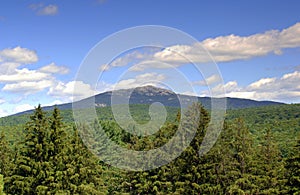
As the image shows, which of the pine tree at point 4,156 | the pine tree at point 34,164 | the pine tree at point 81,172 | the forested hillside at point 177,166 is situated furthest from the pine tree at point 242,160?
the pine tree at point 4,156

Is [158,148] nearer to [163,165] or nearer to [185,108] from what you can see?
[163,165]

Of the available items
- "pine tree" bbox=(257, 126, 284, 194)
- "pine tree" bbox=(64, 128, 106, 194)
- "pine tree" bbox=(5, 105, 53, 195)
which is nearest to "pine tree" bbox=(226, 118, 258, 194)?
"pine tree" bbox=(257, 126, 284, 194)

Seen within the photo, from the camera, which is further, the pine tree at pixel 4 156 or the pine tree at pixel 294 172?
the pine tree at pixel 4 156

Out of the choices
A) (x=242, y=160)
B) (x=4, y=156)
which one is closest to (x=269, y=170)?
(x=242, y=160)

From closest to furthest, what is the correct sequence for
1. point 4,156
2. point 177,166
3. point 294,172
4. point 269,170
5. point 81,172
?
point 294,172 < point 177,166 < point 269,170 < point 81,172 < point 4,156

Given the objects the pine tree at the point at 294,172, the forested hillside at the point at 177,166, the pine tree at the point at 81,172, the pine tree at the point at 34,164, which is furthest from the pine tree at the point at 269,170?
the pine tree at the point at 34,164

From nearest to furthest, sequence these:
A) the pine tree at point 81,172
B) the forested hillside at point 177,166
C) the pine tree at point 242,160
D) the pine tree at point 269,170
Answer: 1. the forested hillside at point 177,166
2. the pine tree at point 242,160
3. the pine tree at point 81,172
4. the pine tree at point 269,170

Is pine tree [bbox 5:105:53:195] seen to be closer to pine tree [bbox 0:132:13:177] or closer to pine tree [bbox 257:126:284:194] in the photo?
pine tree [bbox 0:132:13:177]

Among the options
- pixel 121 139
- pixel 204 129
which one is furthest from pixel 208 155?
pixel 121 139

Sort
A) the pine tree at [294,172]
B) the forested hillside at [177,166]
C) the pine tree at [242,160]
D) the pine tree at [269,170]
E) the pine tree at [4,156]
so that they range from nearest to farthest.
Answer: the forested hillside at [177,166]
the pine tree at [294,172]
the pine tree at [242,160]
the pine tree at [269,170]
the pine tree at [4,156]

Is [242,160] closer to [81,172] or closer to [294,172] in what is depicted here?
[294,172]

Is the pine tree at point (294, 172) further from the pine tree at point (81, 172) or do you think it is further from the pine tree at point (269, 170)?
the pine tree at point (81, 172)

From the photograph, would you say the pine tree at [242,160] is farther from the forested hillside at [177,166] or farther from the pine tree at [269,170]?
the pine tree at [269,170]

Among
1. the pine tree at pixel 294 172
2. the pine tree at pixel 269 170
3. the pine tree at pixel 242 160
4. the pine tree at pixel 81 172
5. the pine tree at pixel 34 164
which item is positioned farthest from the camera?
the pine tree at pixel 269 170
